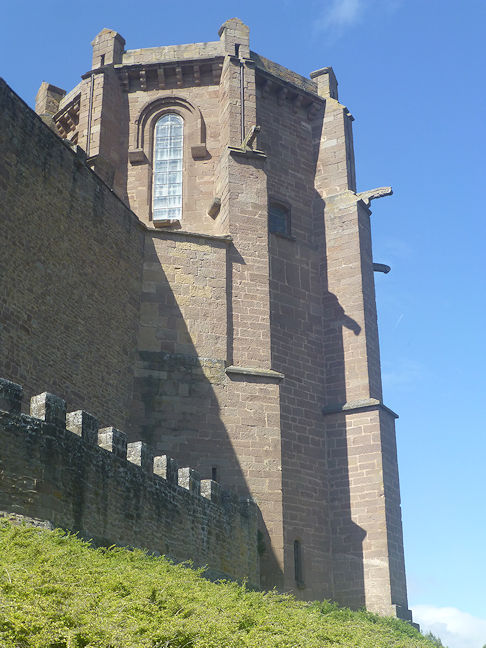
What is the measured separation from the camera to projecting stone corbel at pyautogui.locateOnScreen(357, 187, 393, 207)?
2280 cm

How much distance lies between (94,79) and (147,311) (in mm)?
7201

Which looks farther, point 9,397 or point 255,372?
point 255,372

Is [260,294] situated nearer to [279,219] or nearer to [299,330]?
[299,330]

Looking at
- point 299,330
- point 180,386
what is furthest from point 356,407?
point 180,386

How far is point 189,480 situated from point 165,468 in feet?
2.90

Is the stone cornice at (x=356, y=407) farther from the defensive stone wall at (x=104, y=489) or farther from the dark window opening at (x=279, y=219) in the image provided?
the defensive stone wall at (x=104, y=489)

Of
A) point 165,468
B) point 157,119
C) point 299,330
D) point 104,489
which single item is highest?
point 157,119

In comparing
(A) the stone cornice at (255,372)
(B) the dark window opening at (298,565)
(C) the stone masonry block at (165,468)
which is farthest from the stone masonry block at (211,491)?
(B) the dark window opening at (298,565)

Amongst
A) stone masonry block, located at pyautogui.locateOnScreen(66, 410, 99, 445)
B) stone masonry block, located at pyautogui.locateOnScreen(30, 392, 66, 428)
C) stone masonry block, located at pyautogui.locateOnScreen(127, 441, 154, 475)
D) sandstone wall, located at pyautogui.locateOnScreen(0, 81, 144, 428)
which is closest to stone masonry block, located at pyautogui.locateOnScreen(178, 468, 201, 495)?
stone masonry block, located at pyautogui.locateOnScreen(127, 441, 154, 475)

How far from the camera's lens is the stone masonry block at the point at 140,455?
42.9 ft

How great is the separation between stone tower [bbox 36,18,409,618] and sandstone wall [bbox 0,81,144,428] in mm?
860

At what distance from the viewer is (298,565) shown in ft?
61.7

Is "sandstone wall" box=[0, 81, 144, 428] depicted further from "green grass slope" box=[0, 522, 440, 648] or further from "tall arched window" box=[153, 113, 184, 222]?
"green grass slope" box=[0, 522, 440, 648]

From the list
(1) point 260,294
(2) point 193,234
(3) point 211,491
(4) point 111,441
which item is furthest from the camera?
(1) point 260,294
